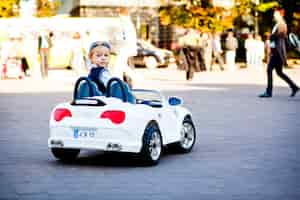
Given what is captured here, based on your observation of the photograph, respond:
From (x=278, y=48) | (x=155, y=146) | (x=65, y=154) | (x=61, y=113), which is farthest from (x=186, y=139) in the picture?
(x=278, y=48)

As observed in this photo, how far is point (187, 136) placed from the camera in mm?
11352

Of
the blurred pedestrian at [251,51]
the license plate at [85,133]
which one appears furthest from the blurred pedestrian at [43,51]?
the license plate at [85,133]

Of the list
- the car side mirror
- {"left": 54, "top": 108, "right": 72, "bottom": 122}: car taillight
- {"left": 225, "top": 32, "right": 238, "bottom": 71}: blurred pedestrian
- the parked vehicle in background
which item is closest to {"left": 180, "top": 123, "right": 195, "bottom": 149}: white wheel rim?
the car side mirror

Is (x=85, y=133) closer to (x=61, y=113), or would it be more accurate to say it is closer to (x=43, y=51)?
(x=61, y=113)

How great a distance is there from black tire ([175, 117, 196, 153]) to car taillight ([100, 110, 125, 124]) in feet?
4.85

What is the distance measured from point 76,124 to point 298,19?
49.0 meters

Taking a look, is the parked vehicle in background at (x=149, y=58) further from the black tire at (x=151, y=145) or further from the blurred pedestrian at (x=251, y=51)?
the black tire at (x=151, y=145)

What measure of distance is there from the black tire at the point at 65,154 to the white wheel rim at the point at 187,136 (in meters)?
1.36

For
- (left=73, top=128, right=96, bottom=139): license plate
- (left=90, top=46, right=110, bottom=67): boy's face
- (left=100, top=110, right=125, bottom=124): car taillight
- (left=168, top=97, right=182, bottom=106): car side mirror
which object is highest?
(left=90, top=46, right=110, bottom=67): boy's face

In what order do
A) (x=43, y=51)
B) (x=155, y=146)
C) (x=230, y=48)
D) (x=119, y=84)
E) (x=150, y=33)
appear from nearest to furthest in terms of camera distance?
(x=155, y=146) < (x=119, y=84) < (x=43, y=51) < (x=230, y=48) < (x=150, y=33)

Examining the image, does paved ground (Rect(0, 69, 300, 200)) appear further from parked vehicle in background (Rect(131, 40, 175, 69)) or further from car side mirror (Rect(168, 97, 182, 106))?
parked vehicle in background (Rect(131, 40, 175, 69))

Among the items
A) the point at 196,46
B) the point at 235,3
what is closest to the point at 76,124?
the point at 196,46

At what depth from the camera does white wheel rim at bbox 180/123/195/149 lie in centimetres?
1121

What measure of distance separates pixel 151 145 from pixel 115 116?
51cm
